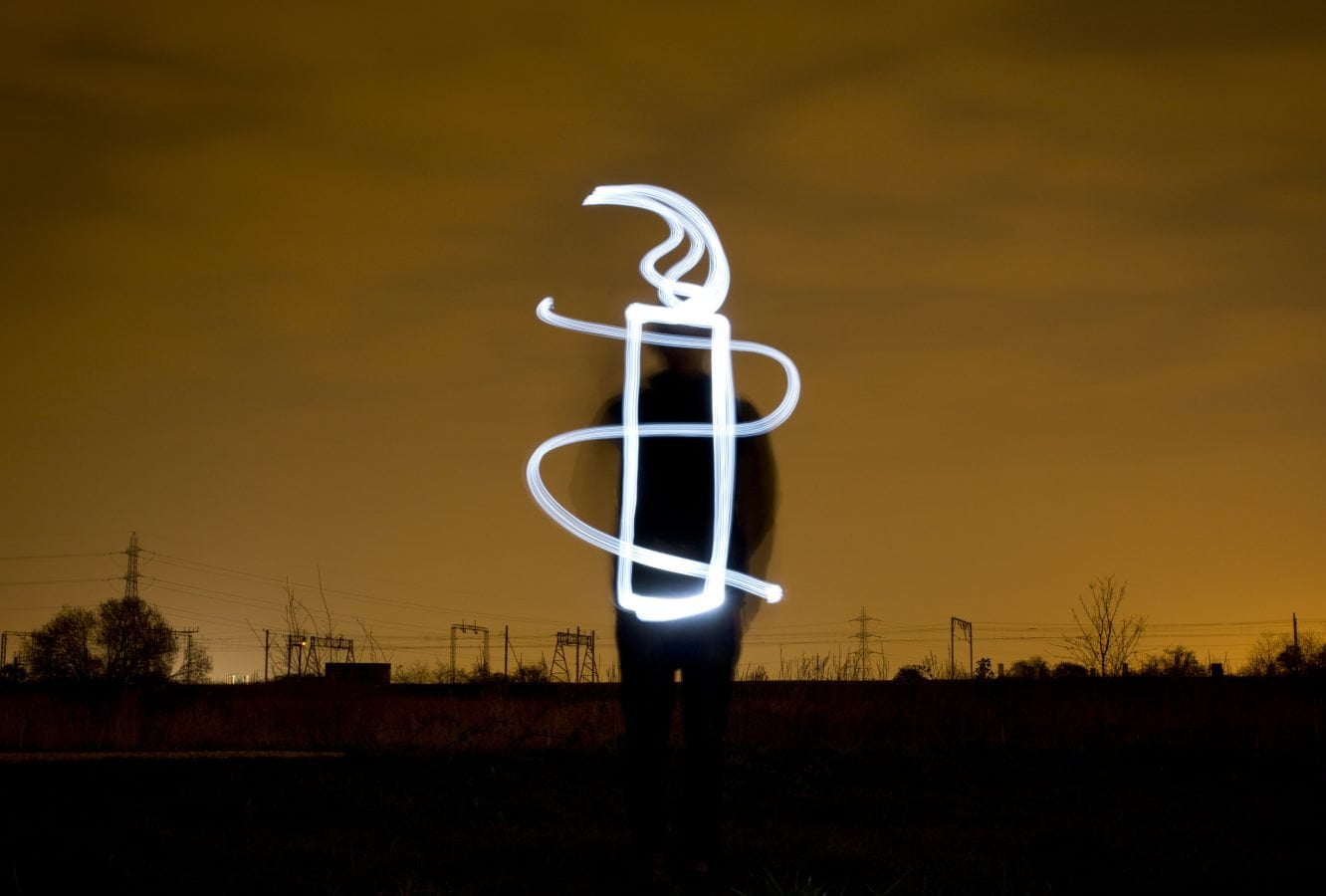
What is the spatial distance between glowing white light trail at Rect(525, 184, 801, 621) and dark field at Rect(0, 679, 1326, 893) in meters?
1.23

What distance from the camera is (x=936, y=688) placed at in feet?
52.8

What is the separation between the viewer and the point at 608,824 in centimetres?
773

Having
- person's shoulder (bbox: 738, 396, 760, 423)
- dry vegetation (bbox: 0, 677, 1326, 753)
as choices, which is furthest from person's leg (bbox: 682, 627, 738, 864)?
dry vegetation (bbox: 0, 677, 1326, 753)

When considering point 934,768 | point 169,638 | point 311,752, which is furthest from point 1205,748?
point 169,638

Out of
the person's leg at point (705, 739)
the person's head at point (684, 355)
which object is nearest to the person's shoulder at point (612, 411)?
the person's head at point (684, 355)

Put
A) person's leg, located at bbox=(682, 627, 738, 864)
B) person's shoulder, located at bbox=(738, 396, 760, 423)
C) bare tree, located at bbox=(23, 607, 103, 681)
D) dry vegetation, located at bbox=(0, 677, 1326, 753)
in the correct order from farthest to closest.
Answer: bare tree, located at bbox=(23, 607, 103, 681), dry vegetation, located at bbox=(0, 677, 1326, 753), person's shoulder, located at bbox=(738, 396, 760, 423), person's leg, located at bbox=(682, 627, 738, 864)

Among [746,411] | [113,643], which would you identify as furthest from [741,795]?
[113,643]

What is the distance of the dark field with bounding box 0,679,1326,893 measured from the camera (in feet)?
19.4

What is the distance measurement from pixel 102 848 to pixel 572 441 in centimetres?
275

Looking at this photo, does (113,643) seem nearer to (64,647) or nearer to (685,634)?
(64,647)

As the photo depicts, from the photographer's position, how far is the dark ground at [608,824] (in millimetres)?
5746

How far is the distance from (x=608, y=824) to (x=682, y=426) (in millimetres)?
2826

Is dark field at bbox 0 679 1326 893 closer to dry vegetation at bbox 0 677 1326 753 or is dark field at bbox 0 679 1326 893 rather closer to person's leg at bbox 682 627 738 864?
dry vegetation at bbox 0 677 1326 753

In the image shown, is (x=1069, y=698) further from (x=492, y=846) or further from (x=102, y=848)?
(x=102, y=848)
